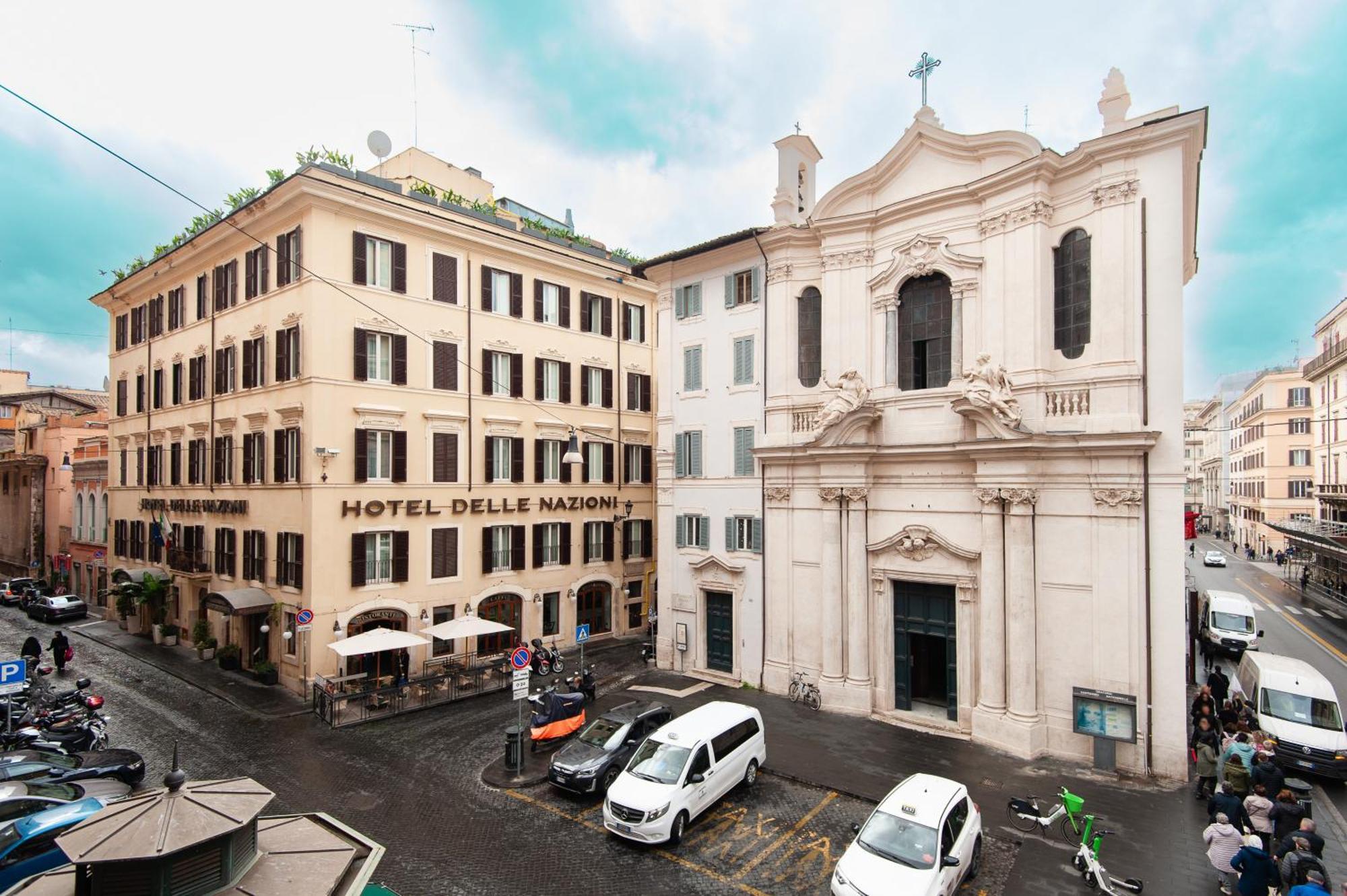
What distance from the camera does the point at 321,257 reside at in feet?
82.2

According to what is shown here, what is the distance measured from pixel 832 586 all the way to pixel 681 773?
9.94 metres

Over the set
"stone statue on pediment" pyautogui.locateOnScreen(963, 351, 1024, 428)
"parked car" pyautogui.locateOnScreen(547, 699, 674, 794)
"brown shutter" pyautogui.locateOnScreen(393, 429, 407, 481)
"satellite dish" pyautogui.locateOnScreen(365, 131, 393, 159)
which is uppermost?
"satellite dish" pyautogui.locateOnScreen(365, 131, 393, 159)

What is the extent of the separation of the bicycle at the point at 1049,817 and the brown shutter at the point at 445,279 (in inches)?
999

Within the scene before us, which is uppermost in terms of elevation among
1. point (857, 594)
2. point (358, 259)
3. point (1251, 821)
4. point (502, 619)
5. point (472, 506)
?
point (358, 259)

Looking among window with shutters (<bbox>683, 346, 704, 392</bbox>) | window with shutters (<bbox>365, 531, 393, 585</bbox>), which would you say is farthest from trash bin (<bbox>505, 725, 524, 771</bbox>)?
window with shutters (<bbox>683, 346, 704, 392</bbox>)

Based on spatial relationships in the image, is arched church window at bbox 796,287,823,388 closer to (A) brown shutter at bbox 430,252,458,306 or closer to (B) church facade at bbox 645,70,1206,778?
(B) church facade at bbox 645,70,1206,778

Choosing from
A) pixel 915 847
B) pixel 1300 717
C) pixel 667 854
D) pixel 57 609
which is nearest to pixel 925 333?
pixel 1300 717

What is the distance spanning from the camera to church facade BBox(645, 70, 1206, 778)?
699 inches

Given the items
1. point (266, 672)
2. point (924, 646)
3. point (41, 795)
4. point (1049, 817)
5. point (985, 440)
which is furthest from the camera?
point (266, 672)

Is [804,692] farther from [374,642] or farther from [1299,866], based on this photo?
[374,642]

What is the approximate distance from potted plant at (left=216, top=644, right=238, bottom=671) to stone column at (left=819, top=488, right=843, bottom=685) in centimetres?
2292

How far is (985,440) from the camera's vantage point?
63.5ft

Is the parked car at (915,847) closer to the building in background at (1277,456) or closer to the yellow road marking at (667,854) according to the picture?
the yellow road marking at (667,854)

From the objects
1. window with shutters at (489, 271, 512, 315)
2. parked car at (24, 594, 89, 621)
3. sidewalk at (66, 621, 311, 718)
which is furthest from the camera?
parked car at (24, 594, 89, 621)
